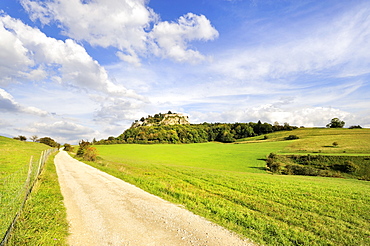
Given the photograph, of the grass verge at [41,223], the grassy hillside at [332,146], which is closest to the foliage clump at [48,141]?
the grass verge at [41,223]

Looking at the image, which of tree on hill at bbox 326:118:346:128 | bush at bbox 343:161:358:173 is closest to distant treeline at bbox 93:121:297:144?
tree on hill at bbox 326:118:346:128

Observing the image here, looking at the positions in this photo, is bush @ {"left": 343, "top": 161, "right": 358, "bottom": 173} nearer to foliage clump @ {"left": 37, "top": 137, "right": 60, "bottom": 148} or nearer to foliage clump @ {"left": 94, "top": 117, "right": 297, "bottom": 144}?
foliage clump @ {"left": 94, "top": 117, "right": 297, "bottom": 144}

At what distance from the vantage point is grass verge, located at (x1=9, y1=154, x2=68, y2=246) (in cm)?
655

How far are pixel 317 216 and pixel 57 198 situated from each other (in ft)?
52.6

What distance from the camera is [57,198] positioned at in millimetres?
11602

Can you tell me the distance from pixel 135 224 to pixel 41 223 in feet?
13.3

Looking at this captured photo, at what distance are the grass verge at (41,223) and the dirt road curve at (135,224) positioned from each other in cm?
40

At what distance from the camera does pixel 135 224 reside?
8.18m

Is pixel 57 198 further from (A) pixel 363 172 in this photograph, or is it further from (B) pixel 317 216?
(A) pixel 363 172

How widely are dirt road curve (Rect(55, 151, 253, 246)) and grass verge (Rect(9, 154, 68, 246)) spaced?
0.40 metres

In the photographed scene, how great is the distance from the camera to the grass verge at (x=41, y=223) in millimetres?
6547

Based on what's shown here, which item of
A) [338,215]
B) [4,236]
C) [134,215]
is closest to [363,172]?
[338,215]

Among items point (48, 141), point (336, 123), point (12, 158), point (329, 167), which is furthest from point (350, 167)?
point (48, 141)

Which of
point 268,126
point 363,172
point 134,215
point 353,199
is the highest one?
point 268,126
